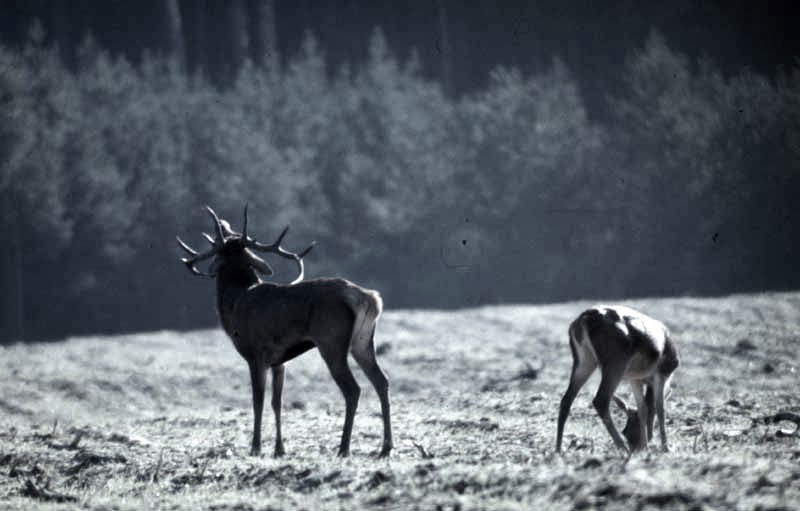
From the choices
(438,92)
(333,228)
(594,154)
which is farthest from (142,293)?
(594,154)

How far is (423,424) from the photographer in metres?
15.0

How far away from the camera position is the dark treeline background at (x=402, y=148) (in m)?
29.9

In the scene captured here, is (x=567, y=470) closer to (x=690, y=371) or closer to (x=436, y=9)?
(x=690, y=371)

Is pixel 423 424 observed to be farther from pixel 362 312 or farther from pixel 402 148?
pixel 402 148

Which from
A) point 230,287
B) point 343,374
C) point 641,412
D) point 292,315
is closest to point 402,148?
point 230,287

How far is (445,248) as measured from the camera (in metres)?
32.7

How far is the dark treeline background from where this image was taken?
98.2ft

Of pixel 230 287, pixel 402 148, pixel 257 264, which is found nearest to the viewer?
pixel 230 287

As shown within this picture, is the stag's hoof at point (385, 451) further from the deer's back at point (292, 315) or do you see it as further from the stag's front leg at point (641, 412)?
the stag's front leg at point (641, 412)

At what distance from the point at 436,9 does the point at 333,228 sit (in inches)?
295

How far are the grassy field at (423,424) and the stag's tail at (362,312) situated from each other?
44.7 inches

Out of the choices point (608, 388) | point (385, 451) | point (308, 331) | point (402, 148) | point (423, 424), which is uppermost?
point (402, 148)

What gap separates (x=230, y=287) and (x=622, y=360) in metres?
4.83

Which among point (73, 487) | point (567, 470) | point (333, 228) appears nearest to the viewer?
point (567, 470)
